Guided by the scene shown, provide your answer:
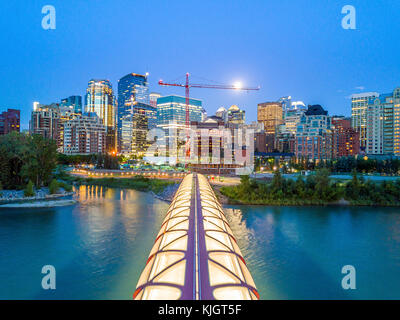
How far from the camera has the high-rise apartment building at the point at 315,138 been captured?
68.1m

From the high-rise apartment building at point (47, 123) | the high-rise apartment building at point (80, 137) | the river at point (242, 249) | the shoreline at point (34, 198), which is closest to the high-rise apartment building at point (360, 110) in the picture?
the river at point (242, 249)

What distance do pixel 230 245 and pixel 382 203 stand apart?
23.4 m

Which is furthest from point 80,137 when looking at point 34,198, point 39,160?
point 34,198

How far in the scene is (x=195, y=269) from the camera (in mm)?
3654

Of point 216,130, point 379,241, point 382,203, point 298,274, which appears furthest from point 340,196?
point 216,130

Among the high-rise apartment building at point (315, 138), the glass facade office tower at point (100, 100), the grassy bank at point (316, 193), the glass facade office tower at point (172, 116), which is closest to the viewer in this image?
the grassy bank at point (316, 193)

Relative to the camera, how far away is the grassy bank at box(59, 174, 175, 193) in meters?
31.4

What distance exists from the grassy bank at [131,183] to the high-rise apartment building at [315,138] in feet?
154

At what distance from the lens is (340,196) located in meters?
22.6

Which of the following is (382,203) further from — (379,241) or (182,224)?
(182,224)

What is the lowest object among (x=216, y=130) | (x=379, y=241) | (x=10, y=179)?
(x=379, y=241)

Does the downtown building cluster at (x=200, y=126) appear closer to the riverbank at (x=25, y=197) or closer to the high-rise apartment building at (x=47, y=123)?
the high-rise apartment building at (x=47, y=123)

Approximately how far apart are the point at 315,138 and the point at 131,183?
53.3 metres

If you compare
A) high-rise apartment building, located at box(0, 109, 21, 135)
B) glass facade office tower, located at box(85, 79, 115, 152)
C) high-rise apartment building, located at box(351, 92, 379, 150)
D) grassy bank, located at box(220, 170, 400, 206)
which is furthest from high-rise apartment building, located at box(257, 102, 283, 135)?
grassy bank, located at box(220, 170, 400, 206)
